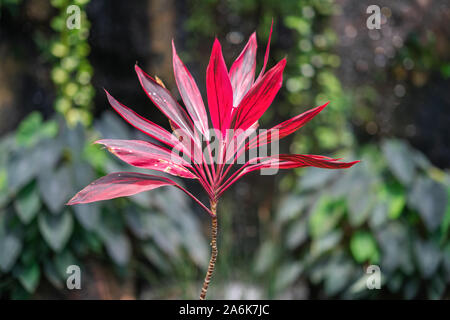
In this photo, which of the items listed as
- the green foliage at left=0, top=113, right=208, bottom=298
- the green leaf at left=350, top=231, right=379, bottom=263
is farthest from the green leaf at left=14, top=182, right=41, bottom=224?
the green leaf at left=350, top=231, right=379, bottom=263

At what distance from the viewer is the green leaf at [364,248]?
1704 mm

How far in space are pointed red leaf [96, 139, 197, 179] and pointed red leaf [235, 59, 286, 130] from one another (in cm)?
10

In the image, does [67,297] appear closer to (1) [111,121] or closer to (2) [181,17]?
(1) [111,121]

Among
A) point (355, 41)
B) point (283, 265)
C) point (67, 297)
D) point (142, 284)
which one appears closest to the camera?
point (67, 297)

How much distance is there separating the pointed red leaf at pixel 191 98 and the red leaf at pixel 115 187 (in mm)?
94

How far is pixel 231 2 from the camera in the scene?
2387mm

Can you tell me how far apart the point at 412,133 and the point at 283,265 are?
112 centimetres

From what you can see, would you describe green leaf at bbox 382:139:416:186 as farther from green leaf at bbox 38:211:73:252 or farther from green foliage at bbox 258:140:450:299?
green leaf at bbox 38:211:73:252

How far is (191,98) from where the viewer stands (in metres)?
0.56

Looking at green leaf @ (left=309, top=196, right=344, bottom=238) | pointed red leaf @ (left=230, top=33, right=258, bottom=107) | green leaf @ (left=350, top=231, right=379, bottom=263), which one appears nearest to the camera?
pointed red leaf @ (left=230, top=33, right=258, bottom=107)

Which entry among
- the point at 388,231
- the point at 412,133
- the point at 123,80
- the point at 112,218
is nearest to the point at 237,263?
the point at 112,218

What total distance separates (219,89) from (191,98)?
6 cm

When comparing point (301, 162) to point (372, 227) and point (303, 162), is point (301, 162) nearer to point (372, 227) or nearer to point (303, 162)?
point (303, 162)

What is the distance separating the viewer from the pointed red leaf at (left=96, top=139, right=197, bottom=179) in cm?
49
